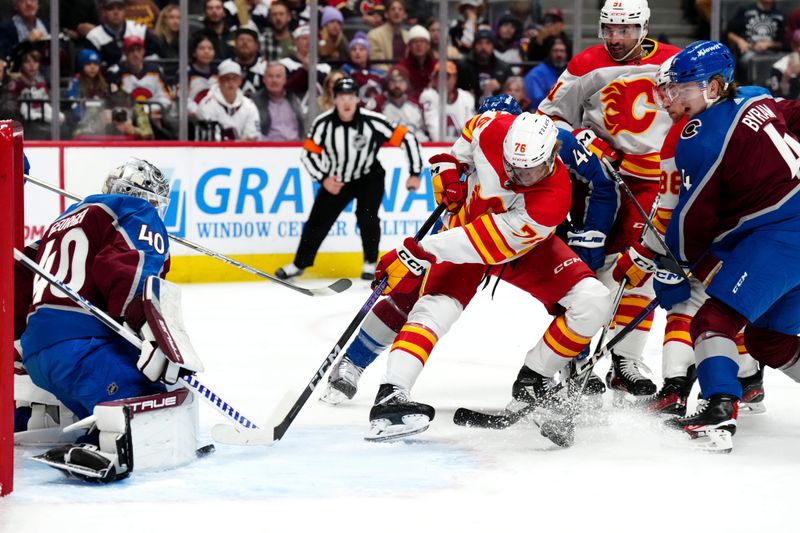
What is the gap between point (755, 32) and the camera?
319 inches

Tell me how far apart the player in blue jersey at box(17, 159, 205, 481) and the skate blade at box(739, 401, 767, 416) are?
1.74m

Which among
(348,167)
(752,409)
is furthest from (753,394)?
(348,167)

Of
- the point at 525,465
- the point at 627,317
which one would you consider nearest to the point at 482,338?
the point at 627,317

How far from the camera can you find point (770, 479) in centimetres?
312

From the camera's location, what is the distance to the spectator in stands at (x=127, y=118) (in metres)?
6.91

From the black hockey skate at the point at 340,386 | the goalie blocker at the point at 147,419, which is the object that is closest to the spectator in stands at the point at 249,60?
the black hockey skate at the point at 340,386

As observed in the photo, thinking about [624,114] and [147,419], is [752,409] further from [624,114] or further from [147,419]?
[147,419]

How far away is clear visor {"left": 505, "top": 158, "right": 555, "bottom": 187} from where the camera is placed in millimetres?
3488

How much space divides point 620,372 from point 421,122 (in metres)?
3.92

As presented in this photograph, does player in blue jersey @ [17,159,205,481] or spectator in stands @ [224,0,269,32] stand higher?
spectator in stands @ [224,0,269,32]

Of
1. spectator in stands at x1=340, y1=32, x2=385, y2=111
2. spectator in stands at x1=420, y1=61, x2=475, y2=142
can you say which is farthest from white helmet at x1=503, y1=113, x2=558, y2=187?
spectator in stands at x1=420, y1=61, x2=475, y2=142

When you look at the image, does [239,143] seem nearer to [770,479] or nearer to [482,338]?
[482,338]

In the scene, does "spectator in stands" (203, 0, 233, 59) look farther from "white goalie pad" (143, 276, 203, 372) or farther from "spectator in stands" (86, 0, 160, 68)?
"white goalie pad" (143, 276, 203, 372)

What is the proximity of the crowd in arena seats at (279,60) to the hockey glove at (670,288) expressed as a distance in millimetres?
3961
